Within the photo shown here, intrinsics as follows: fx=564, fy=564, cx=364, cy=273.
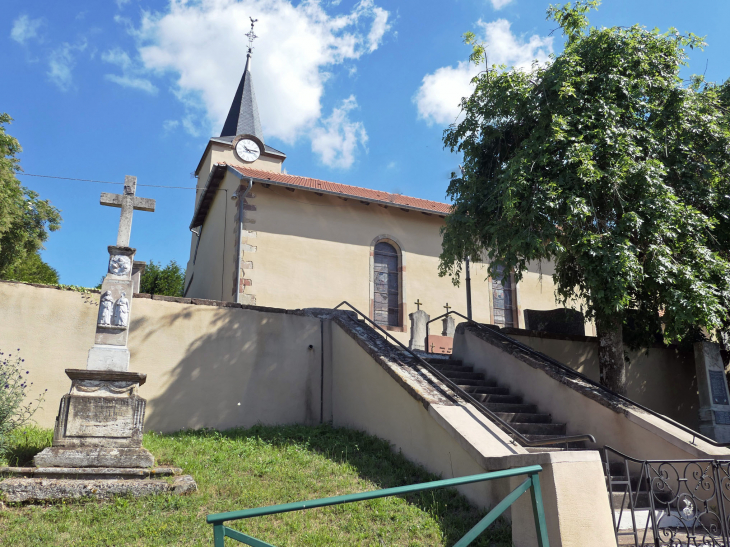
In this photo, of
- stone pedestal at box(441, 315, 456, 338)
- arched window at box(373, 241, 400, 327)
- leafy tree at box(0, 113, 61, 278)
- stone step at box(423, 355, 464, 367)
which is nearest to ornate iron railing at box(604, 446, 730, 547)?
stone step at box(423, 355, 464, 367)

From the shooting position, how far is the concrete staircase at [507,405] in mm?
7355

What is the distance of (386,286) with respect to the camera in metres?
15.4

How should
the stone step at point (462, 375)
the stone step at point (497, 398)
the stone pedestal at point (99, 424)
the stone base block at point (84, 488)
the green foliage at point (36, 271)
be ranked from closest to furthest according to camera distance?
the stone base block at point (84, 488), the stone pedestal at point (99, 424), the stone step at point (497, 398), the stone step at point (462, 375), the green foliage at point (36, 271)

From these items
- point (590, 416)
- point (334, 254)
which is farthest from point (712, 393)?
point (334, 254)

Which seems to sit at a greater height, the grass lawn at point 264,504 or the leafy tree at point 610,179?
the leafy tree at point 610,179

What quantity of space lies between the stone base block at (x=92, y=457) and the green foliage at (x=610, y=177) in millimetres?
5777

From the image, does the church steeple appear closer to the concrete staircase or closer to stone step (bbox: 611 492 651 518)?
the concrete staircase

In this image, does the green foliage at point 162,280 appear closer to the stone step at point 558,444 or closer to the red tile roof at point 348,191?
the red tile roof at point 348,191

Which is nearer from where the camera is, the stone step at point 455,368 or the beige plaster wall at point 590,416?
the beige plaster wall at point 590,416

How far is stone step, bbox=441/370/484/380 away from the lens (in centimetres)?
889

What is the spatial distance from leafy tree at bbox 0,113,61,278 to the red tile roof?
528 centimetres

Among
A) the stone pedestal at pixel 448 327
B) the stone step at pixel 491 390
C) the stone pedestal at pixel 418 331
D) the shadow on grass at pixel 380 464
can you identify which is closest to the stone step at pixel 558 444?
the stone step at pixel 491 390

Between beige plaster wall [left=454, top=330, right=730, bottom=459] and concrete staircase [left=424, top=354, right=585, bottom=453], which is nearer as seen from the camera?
beige plaster wall [left=454, top=330, right=730, bottom=459]

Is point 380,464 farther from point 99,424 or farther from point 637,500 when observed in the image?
point 99,424
